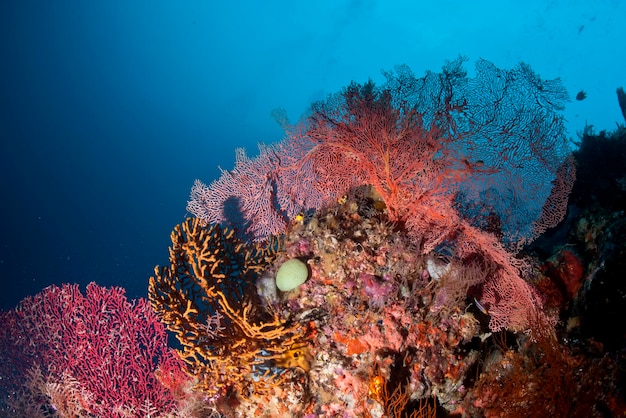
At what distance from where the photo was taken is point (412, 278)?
448 centimetres

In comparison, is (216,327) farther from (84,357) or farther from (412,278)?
(84,357)

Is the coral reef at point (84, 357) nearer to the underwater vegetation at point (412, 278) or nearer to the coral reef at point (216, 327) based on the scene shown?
the underwater vegetation at point (412, 278)

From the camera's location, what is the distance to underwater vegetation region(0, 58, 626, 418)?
3.91 m

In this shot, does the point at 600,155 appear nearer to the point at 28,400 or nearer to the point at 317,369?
the point at 317,369

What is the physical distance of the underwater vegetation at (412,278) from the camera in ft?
12.8

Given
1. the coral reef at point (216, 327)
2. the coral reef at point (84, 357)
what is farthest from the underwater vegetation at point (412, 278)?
the coral reef at point (84, 357)

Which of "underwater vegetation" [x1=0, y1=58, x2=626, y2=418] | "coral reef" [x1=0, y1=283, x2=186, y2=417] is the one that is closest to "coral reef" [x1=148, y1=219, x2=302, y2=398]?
"underwater vegetation" [x1=0, y1=58, x2=626, y2=418]

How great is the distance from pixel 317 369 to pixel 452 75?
4.06m

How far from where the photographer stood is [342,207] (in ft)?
16.8

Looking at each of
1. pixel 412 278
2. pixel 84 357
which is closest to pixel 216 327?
pixel 412 278

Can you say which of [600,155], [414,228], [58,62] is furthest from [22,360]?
[58,62]

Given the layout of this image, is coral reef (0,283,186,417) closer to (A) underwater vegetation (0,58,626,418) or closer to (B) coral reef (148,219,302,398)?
(A) underwater vegetation (0,58,626,418)

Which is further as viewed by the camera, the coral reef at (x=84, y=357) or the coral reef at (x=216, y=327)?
the coral reef at (x=84, y=357)

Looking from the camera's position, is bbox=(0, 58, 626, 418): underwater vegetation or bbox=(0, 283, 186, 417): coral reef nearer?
bbox=(0, 58, 626, 418): underwater vegetation
